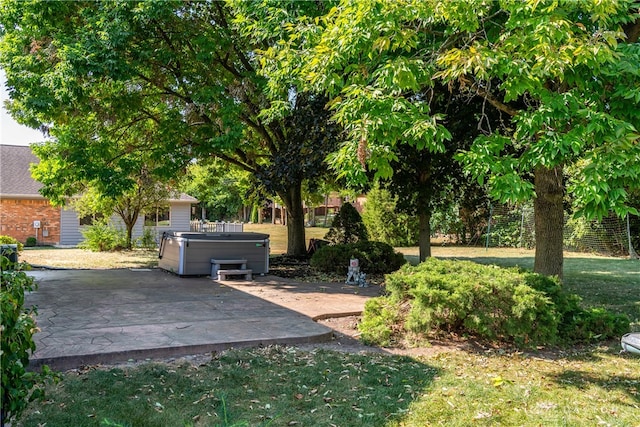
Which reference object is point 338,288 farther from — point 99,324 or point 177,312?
point 99,324

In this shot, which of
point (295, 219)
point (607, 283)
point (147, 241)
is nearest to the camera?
point (607, 283)

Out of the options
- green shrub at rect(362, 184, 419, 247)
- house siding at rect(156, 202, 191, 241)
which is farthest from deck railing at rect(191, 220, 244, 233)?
green shrub at rect(362, 184, 419, 247)

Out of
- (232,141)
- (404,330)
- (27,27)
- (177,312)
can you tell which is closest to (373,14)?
(404,330)

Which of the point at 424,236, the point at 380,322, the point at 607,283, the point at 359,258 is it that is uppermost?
the point at 424,236

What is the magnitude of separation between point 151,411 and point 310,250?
11302 mm

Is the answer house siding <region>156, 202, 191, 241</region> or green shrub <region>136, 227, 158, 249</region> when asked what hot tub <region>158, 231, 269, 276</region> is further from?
house siding <region>156, 202, 191, 241</region>

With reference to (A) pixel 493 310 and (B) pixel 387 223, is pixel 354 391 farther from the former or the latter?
(B) pixel 387 223

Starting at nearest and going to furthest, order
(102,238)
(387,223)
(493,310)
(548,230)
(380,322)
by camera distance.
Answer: (493,310) < (380,322) < (548,230) < (102,238) < (387,223)

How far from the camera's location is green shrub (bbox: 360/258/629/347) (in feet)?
16.6

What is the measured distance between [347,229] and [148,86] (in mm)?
6346

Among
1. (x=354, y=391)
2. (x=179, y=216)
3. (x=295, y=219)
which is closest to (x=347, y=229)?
(x=295, y=219)

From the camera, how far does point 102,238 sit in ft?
54.5

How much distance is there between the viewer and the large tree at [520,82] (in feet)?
12.0

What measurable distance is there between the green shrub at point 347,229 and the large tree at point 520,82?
813 centimetres
